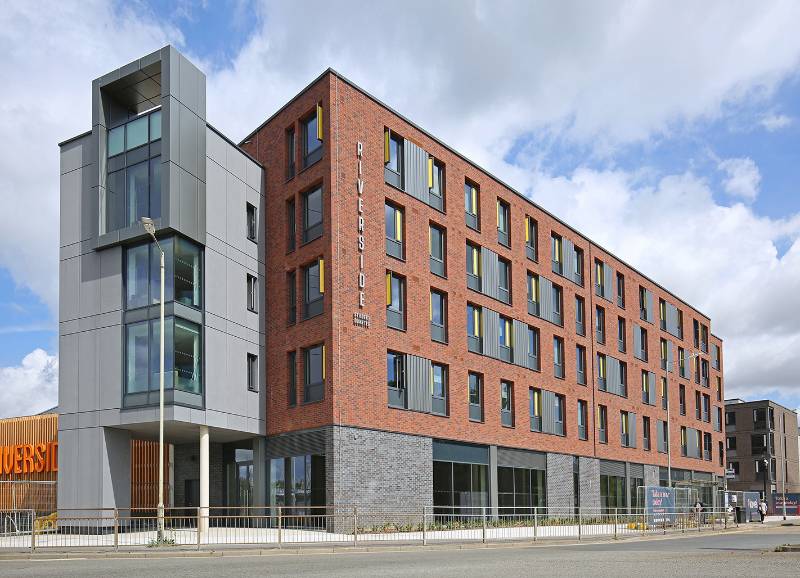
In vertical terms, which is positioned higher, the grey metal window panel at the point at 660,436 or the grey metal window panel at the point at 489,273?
the grey metal window panel at the point at 489,273

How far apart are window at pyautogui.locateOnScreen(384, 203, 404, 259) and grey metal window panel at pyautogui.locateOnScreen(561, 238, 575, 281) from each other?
55.5 feet

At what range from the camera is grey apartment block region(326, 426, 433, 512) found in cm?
3434

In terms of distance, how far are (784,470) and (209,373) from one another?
92515mm

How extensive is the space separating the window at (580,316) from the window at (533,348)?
5.47m

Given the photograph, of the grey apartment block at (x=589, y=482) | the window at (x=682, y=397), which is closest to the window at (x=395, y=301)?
the grey apartment block at (x=589, y=482)

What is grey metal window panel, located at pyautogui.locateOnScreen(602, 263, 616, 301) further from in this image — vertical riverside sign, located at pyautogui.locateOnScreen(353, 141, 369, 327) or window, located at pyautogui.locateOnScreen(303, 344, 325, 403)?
window, located at pyautogui.locateOnScreen(303, 344, 325, 403)

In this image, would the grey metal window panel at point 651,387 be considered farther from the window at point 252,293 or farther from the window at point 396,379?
the window at point 252,293

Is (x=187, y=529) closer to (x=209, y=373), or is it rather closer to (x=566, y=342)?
(x=209, y=373)

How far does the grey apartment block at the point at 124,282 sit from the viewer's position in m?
33.9

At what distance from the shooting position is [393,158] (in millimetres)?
39750

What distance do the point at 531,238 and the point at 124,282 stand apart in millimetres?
23751

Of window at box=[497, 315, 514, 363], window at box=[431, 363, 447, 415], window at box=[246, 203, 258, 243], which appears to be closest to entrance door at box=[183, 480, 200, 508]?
window at box=[431, 363, 447, 415]

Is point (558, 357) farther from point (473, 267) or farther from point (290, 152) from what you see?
point (290, 152)

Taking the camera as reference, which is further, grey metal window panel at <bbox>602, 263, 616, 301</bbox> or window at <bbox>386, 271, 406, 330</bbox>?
grey metal window panel at <bbox>602, 263, 616, 301</bbox>
